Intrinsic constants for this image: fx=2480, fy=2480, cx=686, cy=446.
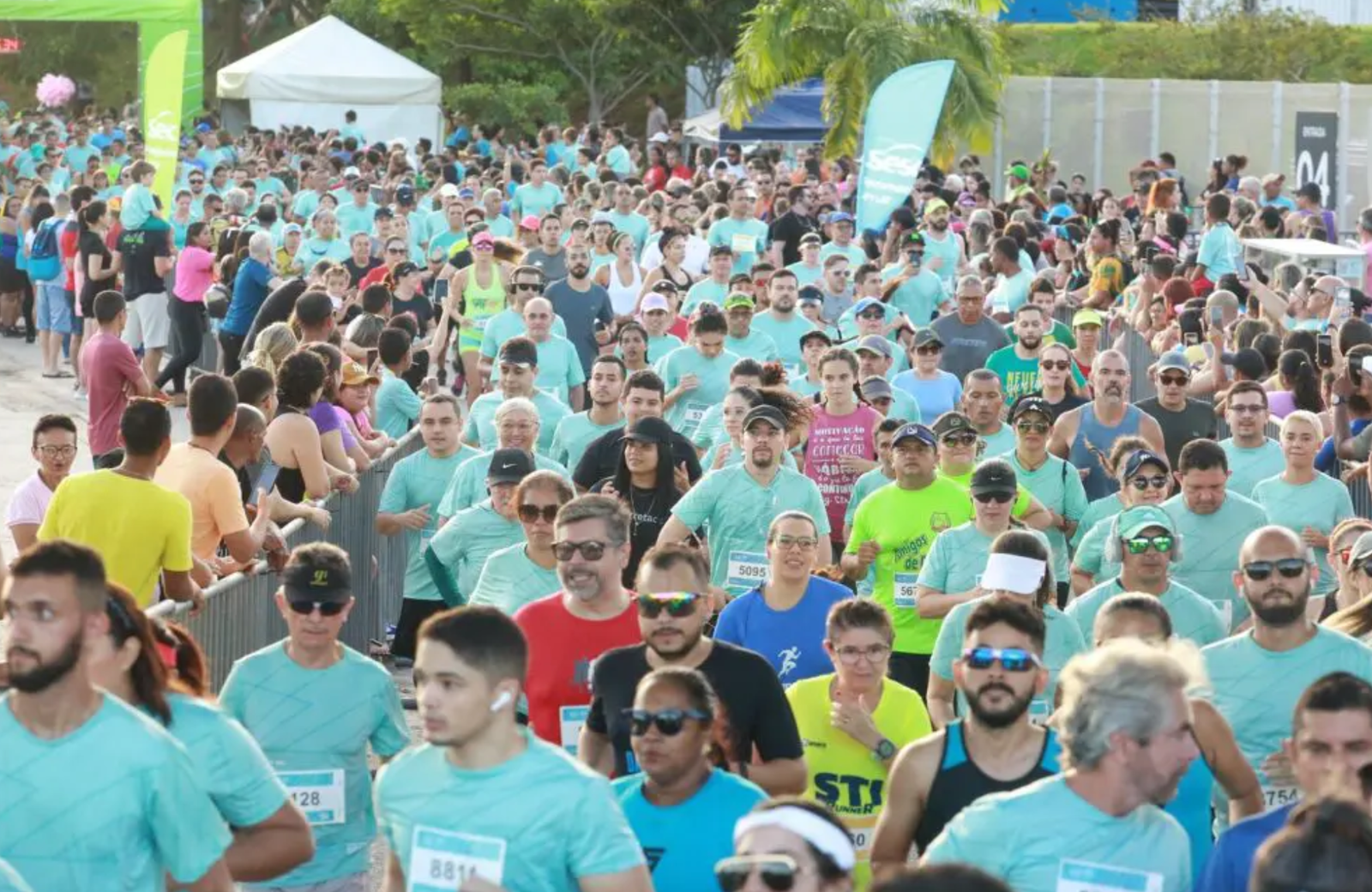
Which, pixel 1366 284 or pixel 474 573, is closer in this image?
pixel 474 573

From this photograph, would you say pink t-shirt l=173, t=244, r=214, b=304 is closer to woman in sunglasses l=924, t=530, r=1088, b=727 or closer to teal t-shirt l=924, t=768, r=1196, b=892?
woman in sunglasses l=924, t=530, r=1088, b=727

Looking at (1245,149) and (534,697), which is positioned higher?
(1245,149)

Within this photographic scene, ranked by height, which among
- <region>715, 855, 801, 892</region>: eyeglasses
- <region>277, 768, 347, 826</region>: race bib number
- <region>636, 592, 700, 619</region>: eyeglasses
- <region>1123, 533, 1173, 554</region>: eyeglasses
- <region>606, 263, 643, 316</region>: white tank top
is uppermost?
<region>606, 263, 643, 316</region>: white tank top

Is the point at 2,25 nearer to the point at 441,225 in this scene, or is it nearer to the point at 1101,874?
the point at 441,225

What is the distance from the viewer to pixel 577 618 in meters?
7.22

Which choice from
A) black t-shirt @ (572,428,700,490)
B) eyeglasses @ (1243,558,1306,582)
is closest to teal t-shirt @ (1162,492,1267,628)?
eyeglasses @ (1243,558,1306,582)

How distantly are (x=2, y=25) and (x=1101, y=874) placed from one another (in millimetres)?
60663

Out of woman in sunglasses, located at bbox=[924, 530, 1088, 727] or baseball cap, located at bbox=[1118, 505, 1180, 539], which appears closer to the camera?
woman in sunglasses, located at bbox=[924, 530, 1088, 727]

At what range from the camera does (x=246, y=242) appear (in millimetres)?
21094

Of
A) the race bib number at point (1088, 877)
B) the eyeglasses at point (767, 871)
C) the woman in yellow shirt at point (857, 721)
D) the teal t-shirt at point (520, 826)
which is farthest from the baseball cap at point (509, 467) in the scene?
the eyeglasses at point (767, 871)

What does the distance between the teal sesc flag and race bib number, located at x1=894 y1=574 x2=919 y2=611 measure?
Result: 36.4ft

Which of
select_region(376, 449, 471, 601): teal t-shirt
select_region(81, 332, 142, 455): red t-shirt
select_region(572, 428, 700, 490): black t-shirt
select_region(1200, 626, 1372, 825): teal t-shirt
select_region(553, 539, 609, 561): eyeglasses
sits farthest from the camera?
select_region(81, 332, 142, 455): red t-shirt

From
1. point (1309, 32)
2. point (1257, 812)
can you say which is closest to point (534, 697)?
point (1257, 812)

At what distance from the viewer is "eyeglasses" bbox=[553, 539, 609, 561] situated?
23.3 feet
